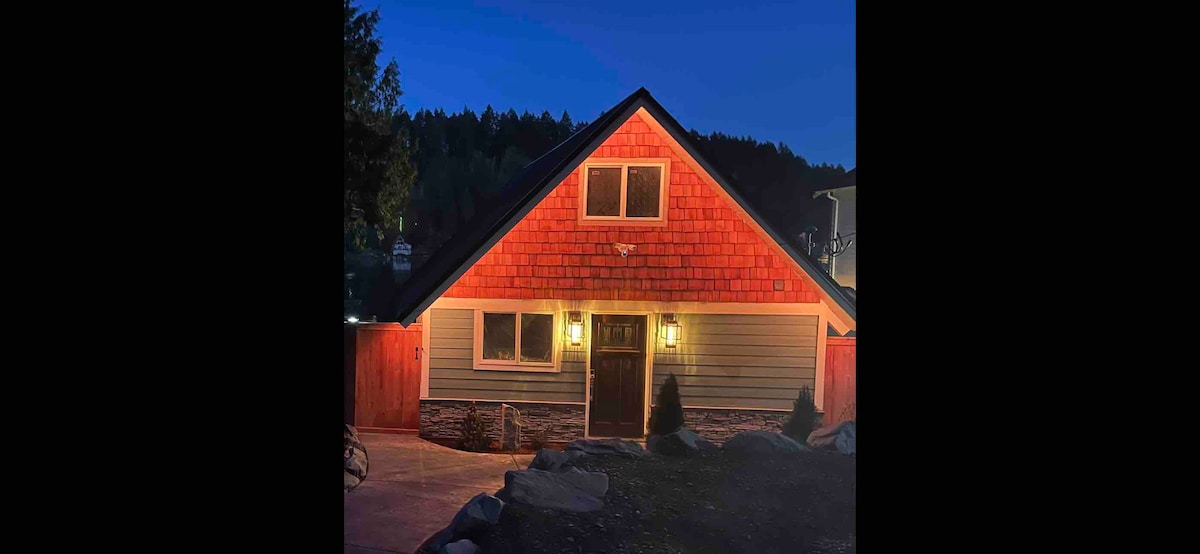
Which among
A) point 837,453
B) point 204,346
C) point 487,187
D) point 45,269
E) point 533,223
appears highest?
point 487,187

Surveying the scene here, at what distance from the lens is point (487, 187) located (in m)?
2.21

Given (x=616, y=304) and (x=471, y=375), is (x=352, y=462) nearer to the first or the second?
(x=471, y=375)

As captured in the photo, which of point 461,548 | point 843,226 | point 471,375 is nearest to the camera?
point 461,548

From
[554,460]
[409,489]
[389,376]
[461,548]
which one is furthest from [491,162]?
[461,548]

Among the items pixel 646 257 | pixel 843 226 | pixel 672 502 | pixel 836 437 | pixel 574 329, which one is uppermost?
pixel 843 226

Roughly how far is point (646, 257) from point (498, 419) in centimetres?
104

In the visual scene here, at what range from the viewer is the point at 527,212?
224 cm

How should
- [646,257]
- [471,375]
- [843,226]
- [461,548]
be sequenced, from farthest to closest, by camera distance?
[471,375], [646,257], [843,226], [461,548]

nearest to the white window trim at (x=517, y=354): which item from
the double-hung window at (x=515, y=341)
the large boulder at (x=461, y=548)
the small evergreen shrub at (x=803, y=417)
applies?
the double-hung window at (x=515, y=341)

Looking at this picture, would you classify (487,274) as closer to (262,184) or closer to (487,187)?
(487,187)

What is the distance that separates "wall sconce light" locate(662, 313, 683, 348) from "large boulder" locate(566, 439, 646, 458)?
0.49 meters

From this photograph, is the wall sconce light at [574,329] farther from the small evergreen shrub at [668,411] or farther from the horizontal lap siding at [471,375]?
the small evergreen shrub at [668,411]
